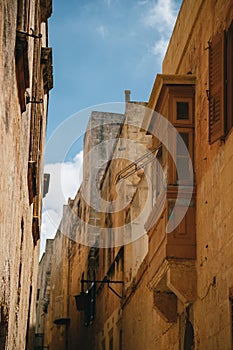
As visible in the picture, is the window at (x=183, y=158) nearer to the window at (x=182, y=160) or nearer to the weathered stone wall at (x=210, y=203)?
the window at (x=182, y=160)

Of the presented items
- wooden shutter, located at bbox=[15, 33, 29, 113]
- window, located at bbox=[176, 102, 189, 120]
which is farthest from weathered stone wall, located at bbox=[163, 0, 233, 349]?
wooden shutter, located at bbox=[15, 33, 29, 113]

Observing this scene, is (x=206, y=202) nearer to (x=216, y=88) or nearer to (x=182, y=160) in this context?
(x=182, y=160)

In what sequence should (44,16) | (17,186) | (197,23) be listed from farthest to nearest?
(44,16) → (197,23) → (17,186)

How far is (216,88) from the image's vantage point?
11.0 m

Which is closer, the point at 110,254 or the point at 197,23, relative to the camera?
the point at 197,23

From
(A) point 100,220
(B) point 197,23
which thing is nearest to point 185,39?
(B) point 197,23

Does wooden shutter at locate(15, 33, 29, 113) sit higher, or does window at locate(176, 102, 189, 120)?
window at locate(176, 102, 189, 120)

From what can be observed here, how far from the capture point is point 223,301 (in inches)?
392

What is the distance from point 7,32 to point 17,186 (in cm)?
285

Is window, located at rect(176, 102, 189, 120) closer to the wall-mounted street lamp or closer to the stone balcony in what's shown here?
the stone balcony

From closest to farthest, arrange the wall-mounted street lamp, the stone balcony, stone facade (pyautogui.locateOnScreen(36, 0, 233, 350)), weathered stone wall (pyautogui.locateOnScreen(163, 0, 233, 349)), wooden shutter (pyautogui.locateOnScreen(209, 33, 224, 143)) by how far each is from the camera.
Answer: weathered stone wall (pyautogui.locateOnScreen(163, 0, 233, 349)) → stone facade (pyautogui.locateOnScreen(36, 0, 233, 350)) → wooden shutter (pyautogui.locateOnScreen(209, 33, 224, 143)) → the stone balcony → the wall-mounted street lamp

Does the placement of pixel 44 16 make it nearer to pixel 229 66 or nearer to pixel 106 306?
pixel 229 66

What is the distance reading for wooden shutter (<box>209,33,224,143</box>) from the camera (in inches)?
422

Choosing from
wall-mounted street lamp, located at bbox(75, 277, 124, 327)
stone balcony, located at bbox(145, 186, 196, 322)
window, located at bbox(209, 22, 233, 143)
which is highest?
window, located at bbox(209, 22, 233, 143)
